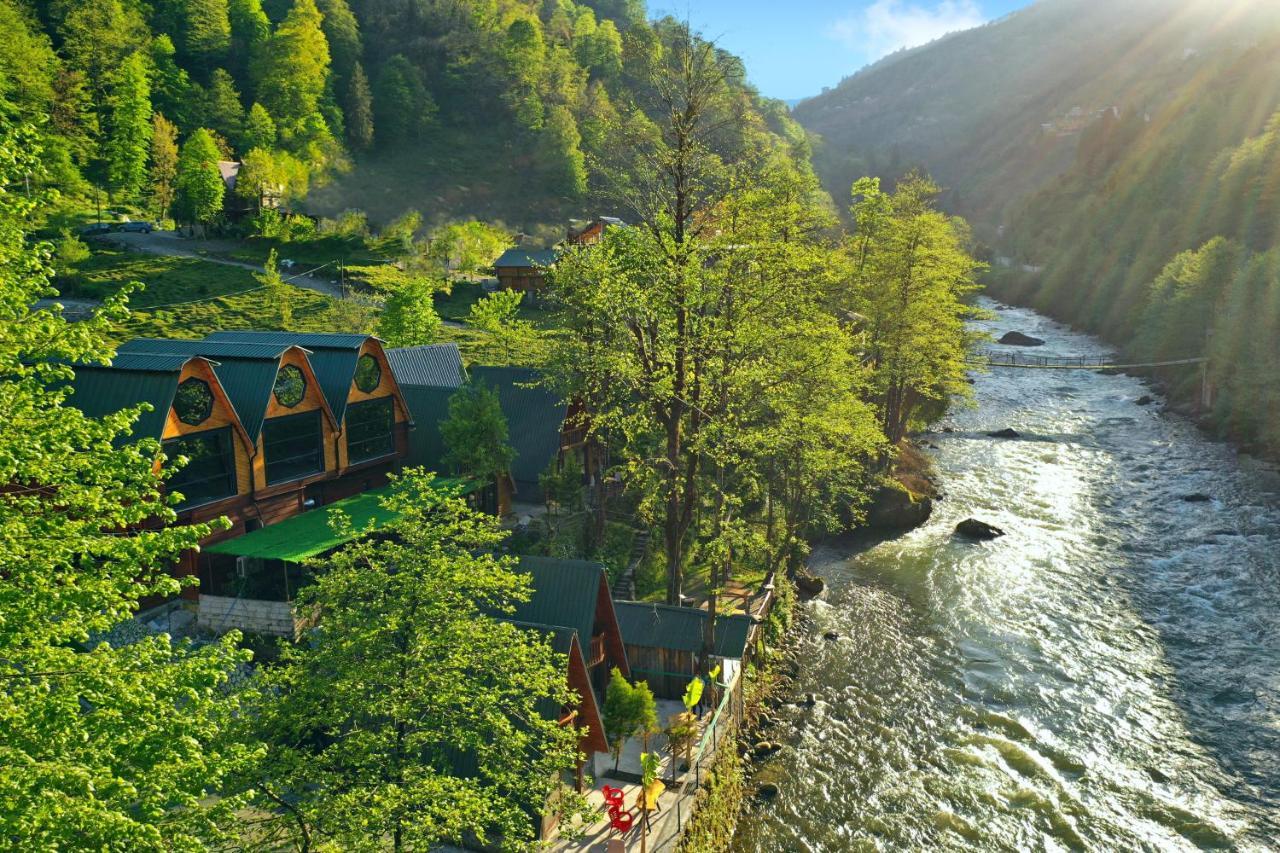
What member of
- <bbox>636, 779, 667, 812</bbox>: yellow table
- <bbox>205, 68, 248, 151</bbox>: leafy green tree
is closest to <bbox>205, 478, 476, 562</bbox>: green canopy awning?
<bbox>636, 779, 667, 812</bbox>: yellow table

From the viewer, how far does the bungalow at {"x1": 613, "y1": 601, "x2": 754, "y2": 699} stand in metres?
27.2

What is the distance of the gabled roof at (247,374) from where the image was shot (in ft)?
101

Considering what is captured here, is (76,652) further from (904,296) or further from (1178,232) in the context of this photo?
Result: (1178,232)

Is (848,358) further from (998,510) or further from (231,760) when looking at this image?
(231,760)

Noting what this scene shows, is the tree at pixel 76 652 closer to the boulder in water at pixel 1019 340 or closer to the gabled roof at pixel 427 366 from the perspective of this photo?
the gabled roof at pixel 427 366

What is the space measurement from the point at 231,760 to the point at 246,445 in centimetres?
2114

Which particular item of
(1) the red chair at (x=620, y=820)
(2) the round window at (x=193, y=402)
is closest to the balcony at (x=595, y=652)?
(1) the red chair at (x=620, y=820)

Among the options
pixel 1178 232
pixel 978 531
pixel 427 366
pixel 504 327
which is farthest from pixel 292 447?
pixel 1178 232

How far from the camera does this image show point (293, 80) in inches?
4985

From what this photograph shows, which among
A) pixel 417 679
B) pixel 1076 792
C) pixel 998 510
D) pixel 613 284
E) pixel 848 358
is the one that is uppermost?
pixel 613 284

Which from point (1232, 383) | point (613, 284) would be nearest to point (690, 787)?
point (613, 284)

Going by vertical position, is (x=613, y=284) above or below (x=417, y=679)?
above

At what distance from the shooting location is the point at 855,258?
5528 centimetres

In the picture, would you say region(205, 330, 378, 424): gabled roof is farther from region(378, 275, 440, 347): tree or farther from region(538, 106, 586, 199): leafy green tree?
region(538, 106, 586, 199): leafy green tree
